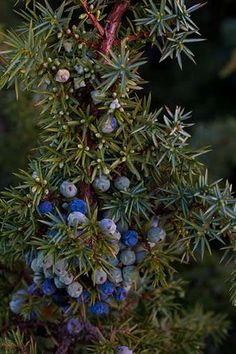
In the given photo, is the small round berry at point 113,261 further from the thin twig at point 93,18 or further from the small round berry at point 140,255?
the thin twig at point 93,18

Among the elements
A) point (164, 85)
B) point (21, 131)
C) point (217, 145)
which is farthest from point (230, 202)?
point (164, 85)

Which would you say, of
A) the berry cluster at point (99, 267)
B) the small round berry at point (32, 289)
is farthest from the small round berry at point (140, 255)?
the small round berry at point (32, 289)

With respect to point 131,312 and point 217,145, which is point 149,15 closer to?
point 131,312

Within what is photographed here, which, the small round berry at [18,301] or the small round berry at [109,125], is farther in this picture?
the small round berry at [18,301]

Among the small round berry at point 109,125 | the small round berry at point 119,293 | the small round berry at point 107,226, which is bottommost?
the small round berry at point 119,293

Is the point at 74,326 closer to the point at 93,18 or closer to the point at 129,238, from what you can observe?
the point at 129,238

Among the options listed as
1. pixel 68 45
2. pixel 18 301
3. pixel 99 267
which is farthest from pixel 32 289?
pixel 68 45
